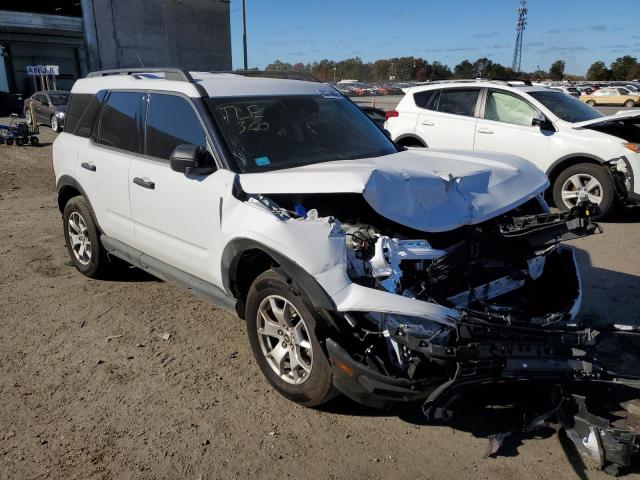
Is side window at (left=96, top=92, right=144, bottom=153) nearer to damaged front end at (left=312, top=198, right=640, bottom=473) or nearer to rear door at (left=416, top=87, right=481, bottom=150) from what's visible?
damaged front end at (left=312, top=198, right=640, bottom=473)

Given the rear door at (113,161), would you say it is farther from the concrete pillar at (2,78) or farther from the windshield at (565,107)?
the concrete pillar at (2,78)

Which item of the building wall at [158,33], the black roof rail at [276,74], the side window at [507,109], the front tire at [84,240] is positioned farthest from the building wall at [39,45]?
the black roof rail at [276,74]

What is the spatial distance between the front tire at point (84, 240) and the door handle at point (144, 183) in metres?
1.09

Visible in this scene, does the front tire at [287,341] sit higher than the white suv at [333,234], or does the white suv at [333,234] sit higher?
the white suv at [333,234]

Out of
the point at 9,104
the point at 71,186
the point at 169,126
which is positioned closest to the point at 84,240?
the point at 71,186

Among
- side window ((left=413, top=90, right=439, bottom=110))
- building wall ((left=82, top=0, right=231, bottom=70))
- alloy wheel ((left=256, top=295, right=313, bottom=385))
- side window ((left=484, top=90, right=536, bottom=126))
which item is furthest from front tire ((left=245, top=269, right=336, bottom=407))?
building wall ((left=82, top=0, right=231, bottom=70))

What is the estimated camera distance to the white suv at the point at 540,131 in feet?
25.5

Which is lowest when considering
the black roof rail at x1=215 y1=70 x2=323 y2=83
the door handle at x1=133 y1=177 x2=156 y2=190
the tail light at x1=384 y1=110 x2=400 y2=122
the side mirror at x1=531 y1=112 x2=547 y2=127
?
the door handle at x1=133 y1=177 x2=156 y2=190

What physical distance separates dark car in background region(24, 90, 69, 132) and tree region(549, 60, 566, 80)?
234 feet

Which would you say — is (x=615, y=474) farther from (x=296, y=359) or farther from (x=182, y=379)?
(x=182, y=379)

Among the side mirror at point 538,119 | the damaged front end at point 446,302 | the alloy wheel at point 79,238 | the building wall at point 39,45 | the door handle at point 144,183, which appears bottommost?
the alloy wheel at point 79,238

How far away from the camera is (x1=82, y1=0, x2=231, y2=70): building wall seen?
42.3 m

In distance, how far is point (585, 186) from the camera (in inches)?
318

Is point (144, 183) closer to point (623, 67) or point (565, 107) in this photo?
point (565, 107)
